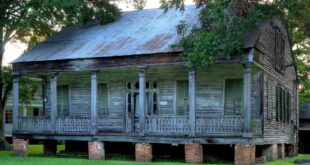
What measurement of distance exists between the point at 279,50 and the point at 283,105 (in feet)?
9.86

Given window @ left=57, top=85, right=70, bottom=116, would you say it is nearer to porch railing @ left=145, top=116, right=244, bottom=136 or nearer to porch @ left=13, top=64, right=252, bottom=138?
porch @ left=13, top=64, right=252, bottom=138

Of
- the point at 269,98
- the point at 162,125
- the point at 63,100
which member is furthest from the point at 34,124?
the point at 269,98

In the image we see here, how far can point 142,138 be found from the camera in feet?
78.4

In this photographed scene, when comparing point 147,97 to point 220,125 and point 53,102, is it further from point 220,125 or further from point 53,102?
point 220,125

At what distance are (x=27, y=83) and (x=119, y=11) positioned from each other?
33.6 feet

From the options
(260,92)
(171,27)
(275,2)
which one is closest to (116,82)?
(171,27)

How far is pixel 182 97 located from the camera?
2712cm

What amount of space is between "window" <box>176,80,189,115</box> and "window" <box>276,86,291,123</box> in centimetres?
478

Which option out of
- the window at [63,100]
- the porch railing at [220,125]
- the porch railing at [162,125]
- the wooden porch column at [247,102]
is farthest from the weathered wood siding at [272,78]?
the window at [63,100]

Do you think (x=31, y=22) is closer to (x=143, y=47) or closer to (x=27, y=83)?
(x=143, y=47)

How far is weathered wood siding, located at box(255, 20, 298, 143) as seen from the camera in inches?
982

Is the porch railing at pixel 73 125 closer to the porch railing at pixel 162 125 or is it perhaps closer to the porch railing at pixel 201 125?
the porch railing at pixel 162 125

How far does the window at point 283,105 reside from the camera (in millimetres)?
28125

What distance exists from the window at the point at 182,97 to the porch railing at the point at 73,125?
4.53 m
